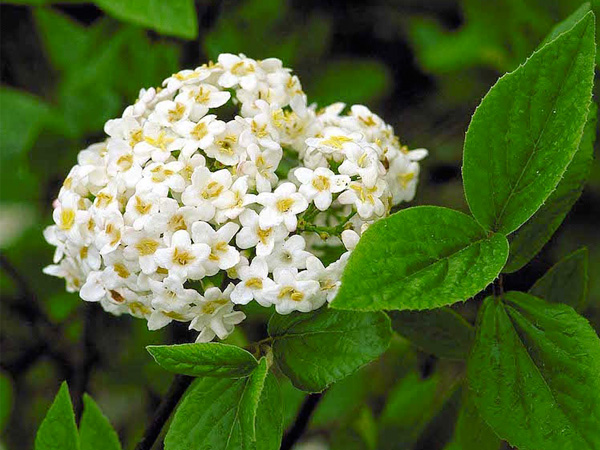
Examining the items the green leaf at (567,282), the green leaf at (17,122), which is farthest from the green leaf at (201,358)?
the green leaf at (17,122)

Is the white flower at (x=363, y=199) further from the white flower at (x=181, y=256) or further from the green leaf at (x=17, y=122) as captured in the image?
the green leaf at (x=17, y=122)

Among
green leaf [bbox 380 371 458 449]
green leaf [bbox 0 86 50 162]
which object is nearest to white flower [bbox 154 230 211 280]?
green leaf [bbox 380 371 458 449]

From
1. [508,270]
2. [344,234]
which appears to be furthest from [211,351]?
[508,270]

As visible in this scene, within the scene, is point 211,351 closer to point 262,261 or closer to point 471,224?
point 262,261

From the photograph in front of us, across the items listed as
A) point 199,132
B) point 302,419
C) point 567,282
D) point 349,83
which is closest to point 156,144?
point 199,132

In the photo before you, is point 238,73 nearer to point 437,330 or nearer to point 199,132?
point 199,132

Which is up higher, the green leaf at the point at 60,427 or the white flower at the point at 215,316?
the white flower at the point at 215,316
